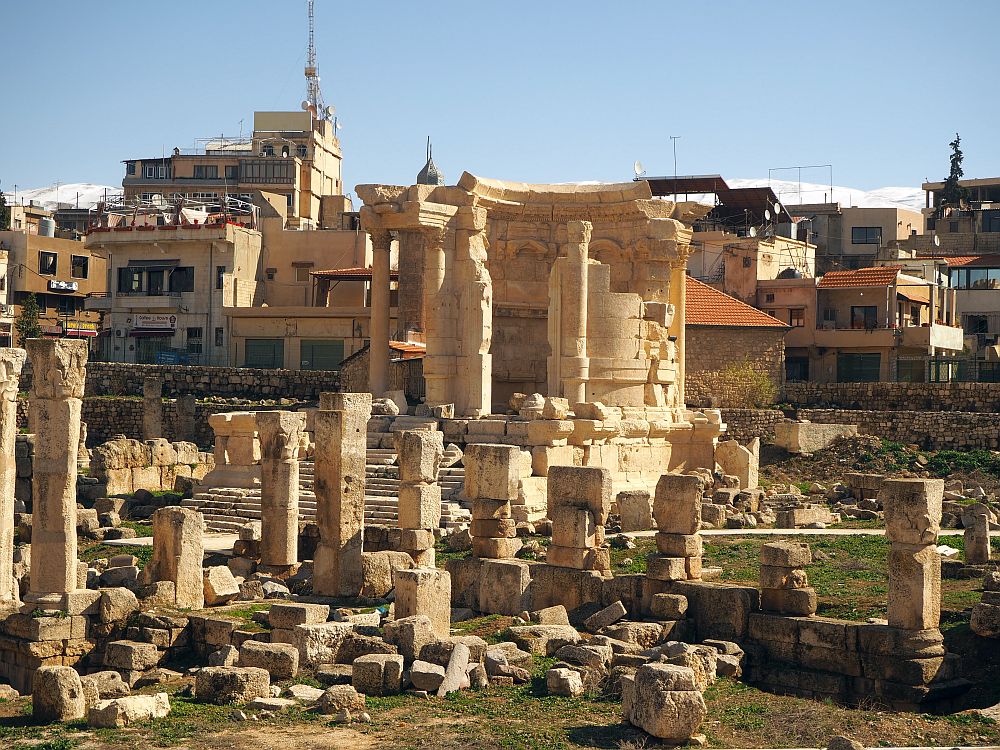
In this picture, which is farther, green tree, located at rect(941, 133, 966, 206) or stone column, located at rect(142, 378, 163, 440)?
green tree, located at rect(941, 133, 966, 206)

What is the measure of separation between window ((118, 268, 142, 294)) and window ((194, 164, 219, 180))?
67.2 feet

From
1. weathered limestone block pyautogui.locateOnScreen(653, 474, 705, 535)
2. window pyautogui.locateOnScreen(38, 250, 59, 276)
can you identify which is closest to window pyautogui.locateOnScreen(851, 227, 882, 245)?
window pyautogui.locateOnScreen(38, 250, 59, 276)

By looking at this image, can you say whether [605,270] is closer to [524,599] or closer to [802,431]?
[802,431]

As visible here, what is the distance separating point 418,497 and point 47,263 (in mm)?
42411

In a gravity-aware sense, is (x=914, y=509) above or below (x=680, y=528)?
above

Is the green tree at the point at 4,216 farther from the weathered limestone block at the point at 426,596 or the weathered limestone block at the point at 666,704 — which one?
the weathered limestone block at the point at 666,704

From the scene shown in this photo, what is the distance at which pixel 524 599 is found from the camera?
737 inches

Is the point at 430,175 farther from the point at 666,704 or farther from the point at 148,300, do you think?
the point at 666,704

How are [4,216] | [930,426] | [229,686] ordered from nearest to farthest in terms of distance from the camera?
[229,686]
[930,426]
[4,216]

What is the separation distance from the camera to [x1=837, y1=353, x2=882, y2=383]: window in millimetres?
46344

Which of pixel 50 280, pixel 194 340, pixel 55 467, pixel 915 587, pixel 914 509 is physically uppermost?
pixel 50 280

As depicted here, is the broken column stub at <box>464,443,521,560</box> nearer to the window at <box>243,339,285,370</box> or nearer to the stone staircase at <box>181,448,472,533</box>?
the stone staircase at <box>181,448,472,533</box>

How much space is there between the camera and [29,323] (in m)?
51.2

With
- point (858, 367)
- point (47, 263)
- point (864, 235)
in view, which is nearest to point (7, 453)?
point (858, 367)
